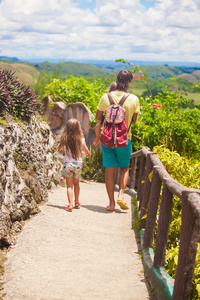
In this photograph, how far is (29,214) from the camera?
518 cm

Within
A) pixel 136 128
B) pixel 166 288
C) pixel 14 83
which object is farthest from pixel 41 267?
pixel 136 128

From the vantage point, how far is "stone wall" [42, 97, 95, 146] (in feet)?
33.0

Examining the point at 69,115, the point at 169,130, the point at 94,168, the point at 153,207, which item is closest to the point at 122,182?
the point at 153,207

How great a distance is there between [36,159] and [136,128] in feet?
11.2

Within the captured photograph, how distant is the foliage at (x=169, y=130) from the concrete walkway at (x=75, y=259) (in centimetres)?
330

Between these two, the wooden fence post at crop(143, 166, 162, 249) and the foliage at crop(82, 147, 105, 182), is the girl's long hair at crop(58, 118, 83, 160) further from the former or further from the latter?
the foliage at crop(82, 147, 105, 182)

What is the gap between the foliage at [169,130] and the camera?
8758mm

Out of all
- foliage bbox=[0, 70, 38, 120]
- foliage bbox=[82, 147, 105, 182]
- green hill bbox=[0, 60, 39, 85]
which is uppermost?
green hill bbox=[0, 60, 39, 85]

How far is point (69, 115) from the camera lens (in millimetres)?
10328

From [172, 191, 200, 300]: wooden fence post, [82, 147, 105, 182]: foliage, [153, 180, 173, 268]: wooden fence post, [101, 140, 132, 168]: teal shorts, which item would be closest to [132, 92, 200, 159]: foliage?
[82, 147, 105, 182]: foliage

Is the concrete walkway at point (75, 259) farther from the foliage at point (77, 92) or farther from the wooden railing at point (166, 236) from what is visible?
the foliage at point (77, 92)

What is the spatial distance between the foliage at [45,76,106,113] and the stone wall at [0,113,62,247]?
3.03m

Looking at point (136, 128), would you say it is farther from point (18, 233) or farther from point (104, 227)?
point (18, 233)

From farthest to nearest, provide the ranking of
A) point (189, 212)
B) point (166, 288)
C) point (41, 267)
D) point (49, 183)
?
1. point (49, 183)
2. point (41, 267)
3. point (166, 288)
4. point (189, 212)
